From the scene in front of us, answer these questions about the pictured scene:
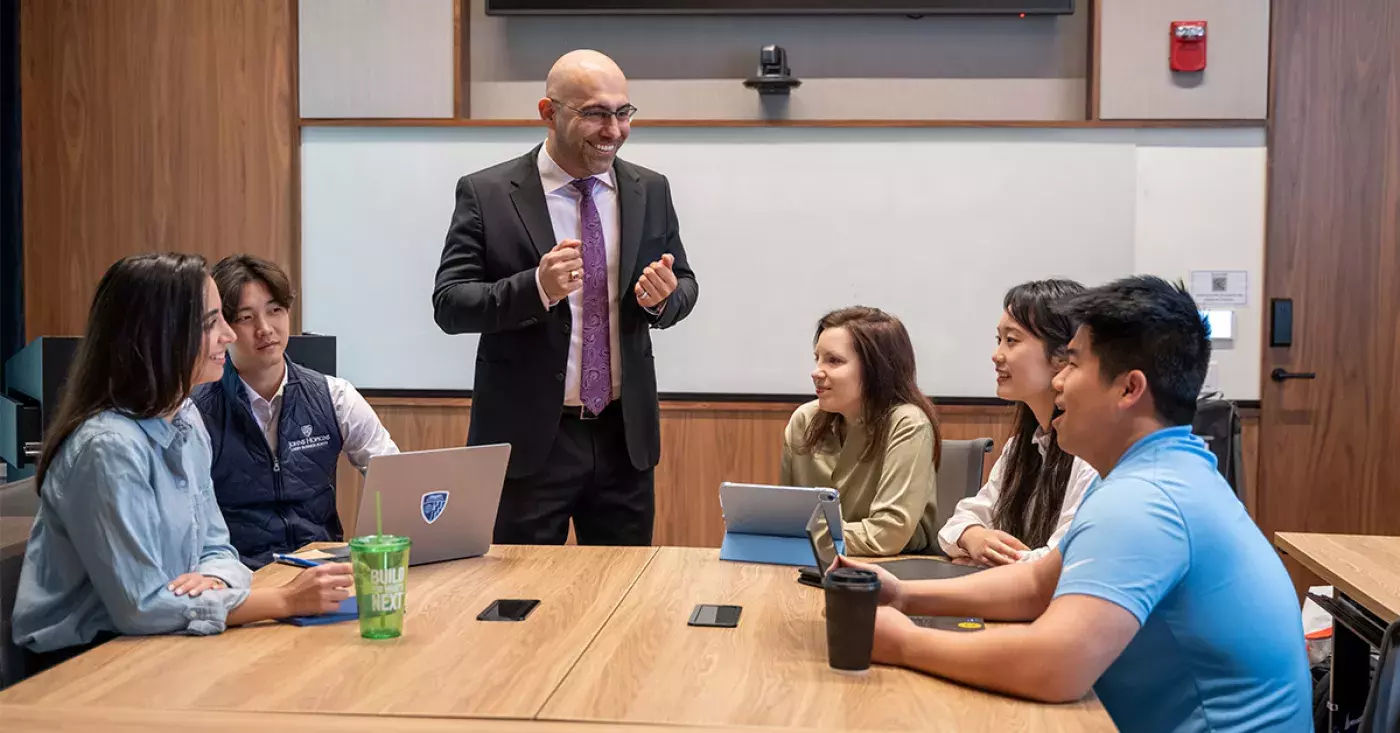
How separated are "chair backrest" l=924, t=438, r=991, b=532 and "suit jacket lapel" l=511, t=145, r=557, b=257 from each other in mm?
1070

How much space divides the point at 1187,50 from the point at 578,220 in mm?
2577

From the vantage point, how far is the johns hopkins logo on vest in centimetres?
271

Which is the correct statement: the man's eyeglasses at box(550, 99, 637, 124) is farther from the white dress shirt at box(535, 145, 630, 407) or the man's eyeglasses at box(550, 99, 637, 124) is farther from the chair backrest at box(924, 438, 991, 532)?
the chair backrest at box(924, 438, 991, 532)

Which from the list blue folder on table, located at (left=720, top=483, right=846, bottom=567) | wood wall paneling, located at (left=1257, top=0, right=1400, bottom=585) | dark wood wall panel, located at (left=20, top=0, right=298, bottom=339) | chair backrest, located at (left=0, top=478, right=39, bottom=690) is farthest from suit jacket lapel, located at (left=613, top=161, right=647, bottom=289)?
wood wall paneling, located at (left=1257, top=0, right=1400, bottom=585)

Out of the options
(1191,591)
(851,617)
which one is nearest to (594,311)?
(851,617)

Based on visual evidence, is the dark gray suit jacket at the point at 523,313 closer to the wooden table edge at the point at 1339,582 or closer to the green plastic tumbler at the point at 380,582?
the green plastic tumbler at the point at 380,582

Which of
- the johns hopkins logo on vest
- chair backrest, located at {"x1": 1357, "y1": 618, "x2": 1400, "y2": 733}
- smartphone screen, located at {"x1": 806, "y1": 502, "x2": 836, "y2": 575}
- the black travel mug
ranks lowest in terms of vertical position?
chair backrest, located at {"x1": 1357, "y1": 618, "x2": 1400, "y2": 733}

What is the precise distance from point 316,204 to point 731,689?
3.48 meters

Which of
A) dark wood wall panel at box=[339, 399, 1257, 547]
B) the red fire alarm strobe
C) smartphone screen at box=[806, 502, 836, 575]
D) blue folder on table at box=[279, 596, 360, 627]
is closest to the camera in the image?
smartphone screen at box=[806, 502, 836, 575]

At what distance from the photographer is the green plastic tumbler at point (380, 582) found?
1785 millimetres

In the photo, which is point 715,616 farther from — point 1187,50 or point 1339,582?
point 1187,50

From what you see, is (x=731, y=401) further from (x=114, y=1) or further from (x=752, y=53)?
(x=114, y=1)

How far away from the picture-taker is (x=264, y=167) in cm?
463

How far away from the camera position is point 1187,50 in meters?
4.45
